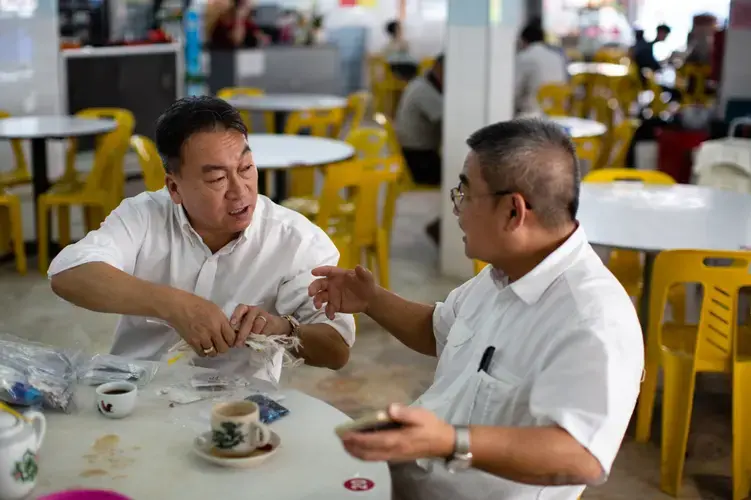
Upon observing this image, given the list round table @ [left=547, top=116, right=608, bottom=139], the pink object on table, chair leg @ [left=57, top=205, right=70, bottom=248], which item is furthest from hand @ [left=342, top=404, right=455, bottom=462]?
chair leg @ [left=57, top=205, right=70, bottom=248]

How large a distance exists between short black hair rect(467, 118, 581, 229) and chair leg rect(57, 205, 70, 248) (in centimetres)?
486

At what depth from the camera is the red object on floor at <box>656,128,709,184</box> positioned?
7.45 m

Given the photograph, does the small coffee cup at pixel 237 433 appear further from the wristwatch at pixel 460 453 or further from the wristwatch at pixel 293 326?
the wristwatch at pixel 293 326

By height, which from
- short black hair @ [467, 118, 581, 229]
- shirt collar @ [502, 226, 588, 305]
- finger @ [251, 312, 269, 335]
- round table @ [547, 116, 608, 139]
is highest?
short black hair @ [467, 118, 581, 229]

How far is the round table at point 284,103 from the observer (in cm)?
731

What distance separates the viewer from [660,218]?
145 inches

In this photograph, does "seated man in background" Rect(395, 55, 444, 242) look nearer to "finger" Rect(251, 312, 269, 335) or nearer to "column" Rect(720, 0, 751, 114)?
"column" Rect(720, 0, 751, 114)

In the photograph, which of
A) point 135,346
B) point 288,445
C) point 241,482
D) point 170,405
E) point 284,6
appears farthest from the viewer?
point 284,6

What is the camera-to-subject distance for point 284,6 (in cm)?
1510

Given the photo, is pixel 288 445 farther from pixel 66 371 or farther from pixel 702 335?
pixel 702 335

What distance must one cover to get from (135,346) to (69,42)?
21.7 ft

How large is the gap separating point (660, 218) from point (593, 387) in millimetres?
2475

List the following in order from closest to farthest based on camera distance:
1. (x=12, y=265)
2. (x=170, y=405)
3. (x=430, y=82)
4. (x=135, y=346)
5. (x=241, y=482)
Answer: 1. (x=241, y=482)
2. (x=170, y=405)
3. (x=135, y=346)
4. (x=12, y=265)
5. (x=430, y=82)

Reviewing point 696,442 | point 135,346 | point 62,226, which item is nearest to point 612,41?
point 62,226
